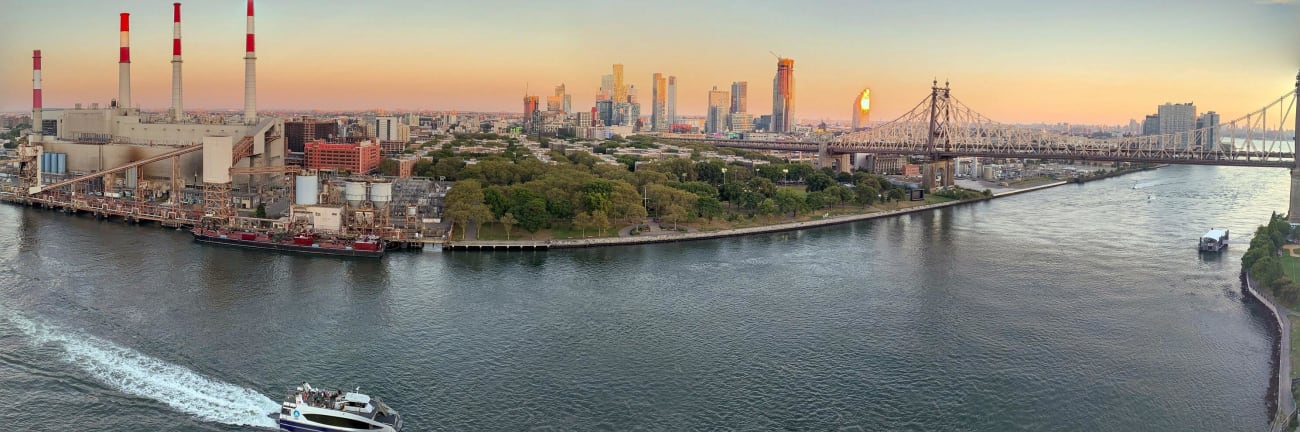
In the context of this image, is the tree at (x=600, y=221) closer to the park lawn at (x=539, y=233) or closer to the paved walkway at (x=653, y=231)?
the park lawn at (x=539, y=233)

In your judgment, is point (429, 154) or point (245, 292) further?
point (429, 154)

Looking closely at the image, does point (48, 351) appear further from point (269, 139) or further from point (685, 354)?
point (269, 139)

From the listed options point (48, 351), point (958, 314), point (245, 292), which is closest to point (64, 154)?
point (245, 292)

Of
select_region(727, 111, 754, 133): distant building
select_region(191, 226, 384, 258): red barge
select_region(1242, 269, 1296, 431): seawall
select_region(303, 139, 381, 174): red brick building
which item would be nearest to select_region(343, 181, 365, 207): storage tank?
select_region(191, 226, 384, 258): red barge

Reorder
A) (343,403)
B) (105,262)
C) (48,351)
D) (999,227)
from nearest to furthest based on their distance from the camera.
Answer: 1. (343,403)
2. (48,351)
3. (105,262)
4. (999,227)

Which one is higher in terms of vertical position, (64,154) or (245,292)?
(64,154)

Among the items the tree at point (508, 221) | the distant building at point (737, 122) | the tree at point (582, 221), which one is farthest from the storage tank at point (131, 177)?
the distant building at point (737, 122)
